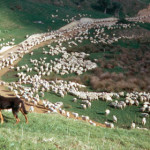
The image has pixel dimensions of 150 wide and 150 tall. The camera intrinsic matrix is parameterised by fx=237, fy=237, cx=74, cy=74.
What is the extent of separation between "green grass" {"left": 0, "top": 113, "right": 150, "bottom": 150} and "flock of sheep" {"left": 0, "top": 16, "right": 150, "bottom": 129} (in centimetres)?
327

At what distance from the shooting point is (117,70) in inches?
1074

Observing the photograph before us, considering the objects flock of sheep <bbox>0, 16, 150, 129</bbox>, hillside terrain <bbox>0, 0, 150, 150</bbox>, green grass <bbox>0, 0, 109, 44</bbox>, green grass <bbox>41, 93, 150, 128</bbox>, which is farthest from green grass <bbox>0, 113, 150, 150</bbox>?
green grass <bbox>0, 0, 109, 44</bbox>

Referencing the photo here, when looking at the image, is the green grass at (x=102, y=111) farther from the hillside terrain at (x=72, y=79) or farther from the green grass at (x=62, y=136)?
the green grass at (x=62, y=136)

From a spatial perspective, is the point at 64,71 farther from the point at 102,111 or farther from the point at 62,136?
the point at 62,136

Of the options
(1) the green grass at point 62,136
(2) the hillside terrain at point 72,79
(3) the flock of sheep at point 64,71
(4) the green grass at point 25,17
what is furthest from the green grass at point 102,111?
(4) the green grass at point 25,17

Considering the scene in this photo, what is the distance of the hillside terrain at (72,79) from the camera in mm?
10555

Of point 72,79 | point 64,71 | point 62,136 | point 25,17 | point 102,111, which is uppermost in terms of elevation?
point 25,17

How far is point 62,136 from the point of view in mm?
9672

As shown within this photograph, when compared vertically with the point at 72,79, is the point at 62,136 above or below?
below

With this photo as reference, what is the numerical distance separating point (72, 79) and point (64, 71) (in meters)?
2.08

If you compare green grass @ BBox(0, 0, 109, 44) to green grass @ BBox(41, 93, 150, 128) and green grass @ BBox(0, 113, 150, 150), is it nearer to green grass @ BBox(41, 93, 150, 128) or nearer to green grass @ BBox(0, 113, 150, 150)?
green grass @ BBox(41, 93, 150, 128)

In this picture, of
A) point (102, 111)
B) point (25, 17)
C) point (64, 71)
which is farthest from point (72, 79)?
point (25, 17)

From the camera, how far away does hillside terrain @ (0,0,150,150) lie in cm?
1055

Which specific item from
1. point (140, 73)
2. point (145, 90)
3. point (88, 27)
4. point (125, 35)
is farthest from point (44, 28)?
point (145, 90)
